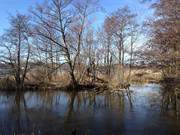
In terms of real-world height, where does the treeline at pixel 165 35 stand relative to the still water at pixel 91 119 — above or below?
above

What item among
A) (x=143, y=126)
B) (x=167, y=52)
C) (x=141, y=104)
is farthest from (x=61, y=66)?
(x=143, y=126)

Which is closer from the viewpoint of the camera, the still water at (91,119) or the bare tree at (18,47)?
the still water at (91,119)

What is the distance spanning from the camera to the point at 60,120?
12.3 metres

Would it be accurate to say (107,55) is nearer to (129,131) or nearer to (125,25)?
(125,25)

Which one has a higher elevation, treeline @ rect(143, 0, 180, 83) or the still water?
treeline @ rect(143, 0, 180, 83)

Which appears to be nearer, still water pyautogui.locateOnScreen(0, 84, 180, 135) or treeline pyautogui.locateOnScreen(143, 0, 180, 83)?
still water pyautogui.locateOnScreen(0, 84, 180, 135)

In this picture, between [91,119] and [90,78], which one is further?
[90,78]

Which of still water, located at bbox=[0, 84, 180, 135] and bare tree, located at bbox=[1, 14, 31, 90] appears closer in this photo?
still water, located at bbox=[0, 84, 180, 135]

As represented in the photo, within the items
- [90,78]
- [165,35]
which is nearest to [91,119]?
[165,35]

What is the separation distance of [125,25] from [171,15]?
20153 millimetres

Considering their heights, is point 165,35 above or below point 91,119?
above

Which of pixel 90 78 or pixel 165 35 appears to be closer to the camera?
pixel 165 35

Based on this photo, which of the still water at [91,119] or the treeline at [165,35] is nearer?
the still water at [91,119]

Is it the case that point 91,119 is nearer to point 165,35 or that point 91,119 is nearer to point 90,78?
point 165,35
